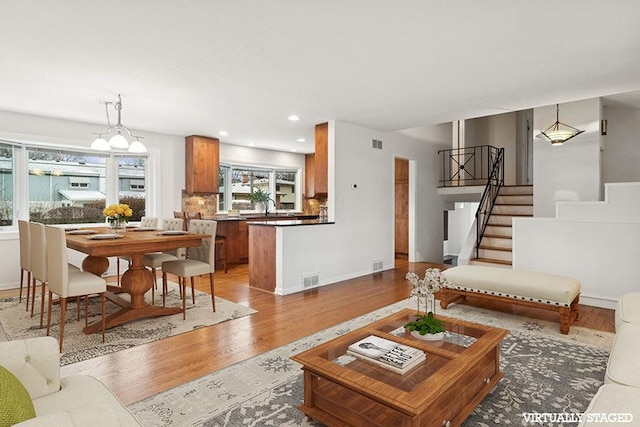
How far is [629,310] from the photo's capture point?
2.50 metres

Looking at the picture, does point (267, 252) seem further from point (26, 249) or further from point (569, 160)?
point (569, 160)

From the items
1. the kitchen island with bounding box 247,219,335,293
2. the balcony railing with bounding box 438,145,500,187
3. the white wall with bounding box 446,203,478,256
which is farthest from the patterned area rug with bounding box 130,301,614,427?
the white wall with bounding box 446,203,478,256

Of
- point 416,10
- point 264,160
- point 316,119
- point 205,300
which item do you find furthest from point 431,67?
point 264,160

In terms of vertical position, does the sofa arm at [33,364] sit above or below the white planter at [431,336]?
above

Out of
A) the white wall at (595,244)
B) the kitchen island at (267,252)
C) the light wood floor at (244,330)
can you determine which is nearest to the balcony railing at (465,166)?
the white wall at (595,244)

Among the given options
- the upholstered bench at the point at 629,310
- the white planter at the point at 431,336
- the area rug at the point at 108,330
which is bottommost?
the area rug at the point at 108,330

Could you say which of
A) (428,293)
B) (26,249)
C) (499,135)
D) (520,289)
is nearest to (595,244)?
(520,289)

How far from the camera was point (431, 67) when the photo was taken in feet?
11.0

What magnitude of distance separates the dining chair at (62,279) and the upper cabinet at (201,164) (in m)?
3.42

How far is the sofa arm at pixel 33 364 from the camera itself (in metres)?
1.43

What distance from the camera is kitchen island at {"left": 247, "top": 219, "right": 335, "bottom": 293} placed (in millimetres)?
4867

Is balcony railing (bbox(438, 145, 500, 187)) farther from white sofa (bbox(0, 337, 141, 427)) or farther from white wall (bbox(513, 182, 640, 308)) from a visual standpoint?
white sofa (bbox(0, 337, 141, 427))

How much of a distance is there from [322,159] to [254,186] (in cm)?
322

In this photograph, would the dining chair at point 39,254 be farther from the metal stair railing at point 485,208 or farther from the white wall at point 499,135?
the white wall at point 499,135
